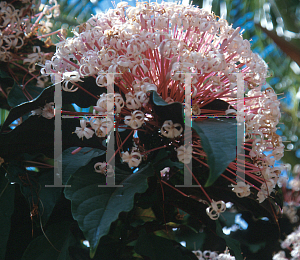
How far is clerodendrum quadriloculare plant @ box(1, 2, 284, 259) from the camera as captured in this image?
0.33 meters

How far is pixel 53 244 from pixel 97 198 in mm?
138

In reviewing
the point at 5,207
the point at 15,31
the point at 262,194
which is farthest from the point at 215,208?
the point at 15,31

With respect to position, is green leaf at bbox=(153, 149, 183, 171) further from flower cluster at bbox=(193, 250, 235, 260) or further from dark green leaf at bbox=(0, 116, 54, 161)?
flower cluster at bbox=(193, 250, 235, 260)

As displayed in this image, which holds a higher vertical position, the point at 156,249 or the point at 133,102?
the point at 133,102

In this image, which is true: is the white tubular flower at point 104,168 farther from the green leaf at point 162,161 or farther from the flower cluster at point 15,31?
the flower cluster at point 15,31

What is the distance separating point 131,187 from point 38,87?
370 mm

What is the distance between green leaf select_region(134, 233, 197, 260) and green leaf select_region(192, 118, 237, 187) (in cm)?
20

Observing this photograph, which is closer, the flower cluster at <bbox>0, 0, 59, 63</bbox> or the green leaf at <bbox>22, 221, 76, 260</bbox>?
the green leaf at <bbox>22, 221, 76, 260</bbox>

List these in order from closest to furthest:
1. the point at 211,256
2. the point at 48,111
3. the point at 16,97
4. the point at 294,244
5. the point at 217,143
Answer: the point at 217,143, the point at 48,111, the point at 16,97, the point at 211,256, the point at 294,244

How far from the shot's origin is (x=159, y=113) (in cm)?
33

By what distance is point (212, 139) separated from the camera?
278 mm

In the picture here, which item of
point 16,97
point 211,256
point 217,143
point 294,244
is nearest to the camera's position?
point 217,143

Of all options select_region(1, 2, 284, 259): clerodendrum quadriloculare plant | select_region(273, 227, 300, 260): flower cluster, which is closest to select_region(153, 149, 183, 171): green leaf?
select_region(1, 2, 284, 259): clerodendrum quadriloculare plant
